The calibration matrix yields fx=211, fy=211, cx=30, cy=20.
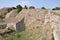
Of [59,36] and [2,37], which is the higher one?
[59,36]

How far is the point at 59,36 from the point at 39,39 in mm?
4081

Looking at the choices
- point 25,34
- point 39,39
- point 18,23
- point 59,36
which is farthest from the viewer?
point 18,23

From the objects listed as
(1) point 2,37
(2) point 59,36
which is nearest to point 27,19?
(1) point 2,37

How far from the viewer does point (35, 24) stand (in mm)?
18312

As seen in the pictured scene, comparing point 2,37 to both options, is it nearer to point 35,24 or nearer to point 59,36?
point 35,24

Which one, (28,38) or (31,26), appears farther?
(31,26)

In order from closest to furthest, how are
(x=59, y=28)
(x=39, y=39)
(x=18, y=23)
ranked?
(x=59, y=28), (x=39, y=39), (x=18, y=23)

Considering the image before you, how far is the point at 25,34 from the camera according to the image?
57.5 ft

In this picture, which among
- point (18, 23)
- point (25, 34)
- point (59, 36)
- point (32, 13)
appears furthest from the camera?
point (32, 13)

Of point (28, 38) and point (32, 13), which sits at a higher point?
point (32, 13)

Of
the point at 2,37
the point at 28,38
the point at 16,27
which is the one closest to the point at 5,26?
the point at 16,27

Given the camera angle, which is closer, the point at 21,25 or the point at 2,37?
the point at 2,37

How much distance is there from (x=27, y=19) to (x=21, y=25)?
97 centimetres

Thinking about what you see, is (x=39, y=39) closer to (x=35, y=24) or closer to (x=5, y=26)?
(x=35, y=24)
